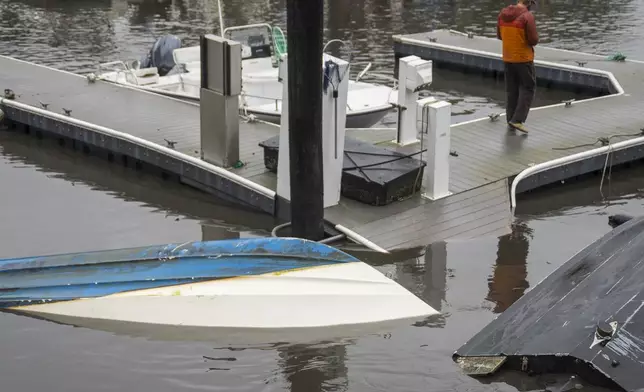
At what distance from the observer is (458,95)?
59.8 ft

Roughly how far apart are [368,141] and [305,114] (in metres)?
3.65

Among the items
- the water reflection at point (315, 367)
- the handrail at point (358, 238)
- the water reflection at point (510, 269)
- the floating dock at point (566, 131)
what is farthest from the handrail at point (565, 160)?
A: the water reflection at point (315, 367)

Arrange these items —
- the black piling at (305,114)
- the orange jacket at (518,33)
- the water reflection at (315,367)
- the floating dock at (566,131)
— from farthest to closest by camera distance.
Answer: the orange jacket at (518,33), the floating dock at (566,131), the black piling at (305,114), the water reflection at (315,367)

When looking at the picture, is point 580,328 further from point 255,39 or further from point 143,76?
point 143,76

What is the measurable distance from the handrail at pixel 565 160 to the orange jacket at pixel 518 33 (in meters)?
1.39

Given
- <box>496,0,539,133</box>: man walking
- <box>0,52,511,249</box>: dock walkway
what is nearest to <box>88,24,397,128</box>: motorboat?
<box>0,52,511,249</box>: dock walkway

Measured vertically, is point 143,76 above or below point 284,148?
below

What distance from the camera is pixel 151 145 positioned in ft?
38.1

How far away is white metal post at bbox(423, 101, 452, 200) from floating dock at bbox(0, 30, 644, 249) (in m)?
0.14

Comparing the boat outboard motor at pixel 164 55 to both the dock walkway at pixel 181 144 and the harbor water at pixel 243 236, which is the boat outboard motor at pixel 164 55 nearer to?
the dock walkway at pixel 181 144

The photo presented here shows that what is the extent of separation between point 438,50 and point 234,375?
47.5ft

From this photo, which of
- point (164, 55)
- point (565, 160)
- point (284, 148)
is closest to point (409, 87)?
point (284, 148)

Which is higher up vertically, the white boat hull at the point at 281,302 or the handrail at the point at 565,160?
the handrail at the point at 565,160

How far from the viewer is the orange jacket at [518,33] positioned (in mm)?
11031
